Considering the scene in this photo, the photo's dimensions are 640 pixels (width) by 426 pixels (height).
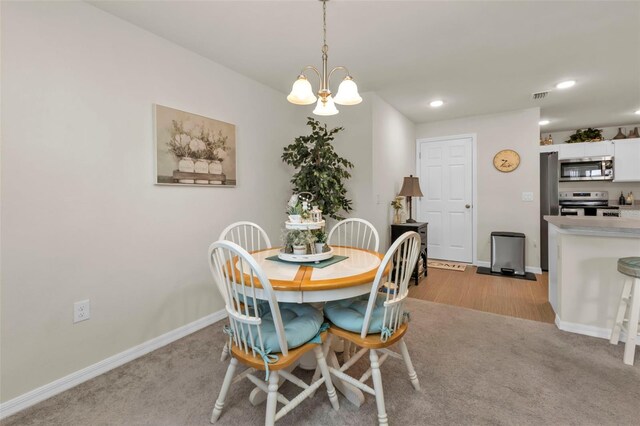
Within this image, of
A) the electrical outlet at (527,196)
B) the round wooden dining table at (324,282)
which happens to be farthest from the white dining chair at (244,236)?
the electrical outlet at (527,196)

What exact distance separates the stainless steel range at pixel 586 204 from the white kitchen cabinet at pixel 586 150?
2.24 feet

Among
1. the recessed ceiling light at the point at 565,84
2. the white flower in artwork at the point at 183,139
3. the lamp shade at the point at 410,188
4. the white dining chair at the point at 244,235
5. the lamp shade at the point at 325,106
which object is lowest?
the white dining chair at the point at 244,235

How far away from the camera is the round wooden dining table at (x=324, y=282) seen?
54.5 inches

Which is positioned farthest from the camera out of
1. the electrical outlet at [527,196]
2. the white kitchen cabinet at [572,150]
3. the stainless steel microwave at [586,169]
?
the white kitchen cabinet at [572,150]

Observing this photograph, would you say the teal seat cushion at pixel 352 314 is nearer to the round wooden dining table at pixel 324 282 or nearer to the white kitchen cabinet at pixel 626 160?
the round wooden dining table at pixel 324 282

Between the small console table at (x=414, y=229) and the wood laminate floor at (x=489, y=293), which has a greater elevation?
the small console table at (x=414, y=229)

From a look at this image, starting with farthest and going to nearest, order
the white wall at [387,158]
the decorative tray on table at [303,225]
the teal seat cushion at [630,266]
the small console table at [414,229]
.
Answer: the small console table at [414,229] → the white wall at [387,158] → the teal seat cushion at [630,266] → the decorative tray on table at [303,225]

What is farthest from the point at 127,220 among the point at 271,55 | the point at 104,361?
the point at 271,55

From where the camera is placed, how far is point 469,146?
4637 millimetres

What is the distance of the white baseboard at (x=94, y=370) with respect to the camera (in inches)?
62.6

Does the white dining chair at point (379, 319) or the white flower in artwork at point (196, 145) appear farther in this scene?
the white flower in artwork at point (196, 145)

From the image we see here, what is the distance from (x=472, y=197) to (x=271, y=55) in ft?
12.1

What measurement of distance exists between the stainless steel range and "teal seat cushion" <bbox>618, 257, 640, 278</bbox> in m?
3.20

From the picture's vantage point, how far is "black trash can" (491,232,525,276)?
13.3 ft
